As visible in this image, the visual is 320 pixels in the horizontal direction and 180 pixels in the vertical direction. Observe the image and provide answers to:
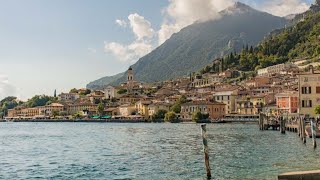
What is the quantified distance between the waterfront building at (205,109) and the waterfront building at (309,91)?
65688mm

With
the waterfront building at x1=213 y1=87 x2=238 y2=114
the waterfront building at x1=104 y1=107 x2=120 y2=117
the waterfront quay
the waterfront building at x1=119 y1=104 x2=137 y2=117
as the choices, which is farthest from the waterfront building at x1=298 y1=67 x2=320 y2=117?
the waterfront building at x1=104 y1=107 x2=120 y2=117

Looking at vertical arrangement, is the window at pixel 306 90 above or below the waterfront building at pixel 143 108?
above

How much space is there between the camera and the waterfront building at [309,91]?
7106 cm

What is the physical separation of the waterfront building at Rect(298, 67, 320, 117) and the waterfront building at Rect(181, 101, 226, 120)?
65.7 metres

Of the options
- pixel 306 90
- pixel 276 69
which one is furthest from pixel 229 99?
pixel 306 90

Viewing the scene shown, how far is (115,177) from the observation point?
25.3m

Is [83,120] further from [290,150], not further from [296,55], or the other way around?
[290,150]

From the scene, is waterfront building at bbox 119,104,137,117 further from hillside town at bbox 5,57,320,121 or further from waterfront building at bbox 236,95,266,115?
waterfront building at bbox 236,95,266,115

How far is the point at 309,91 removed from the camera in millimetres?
71750

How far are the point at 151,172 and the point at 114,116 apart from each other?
148651mm

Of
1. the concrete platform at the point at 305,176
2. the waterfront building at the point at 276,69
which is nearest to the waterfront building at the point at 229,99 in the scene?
the waterfront building at the point at 276,69

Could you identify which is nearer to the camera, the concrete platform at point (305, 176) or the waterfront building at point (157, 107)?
the concrete platform at point (305, 176)

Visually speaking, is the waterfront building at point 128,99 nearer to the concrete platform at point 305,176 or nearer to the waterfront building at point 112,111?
the waterfront building at point 112,111

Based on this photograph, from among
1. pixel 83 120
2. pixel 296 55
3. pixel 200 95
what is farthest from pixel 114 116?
pixel 296 55
